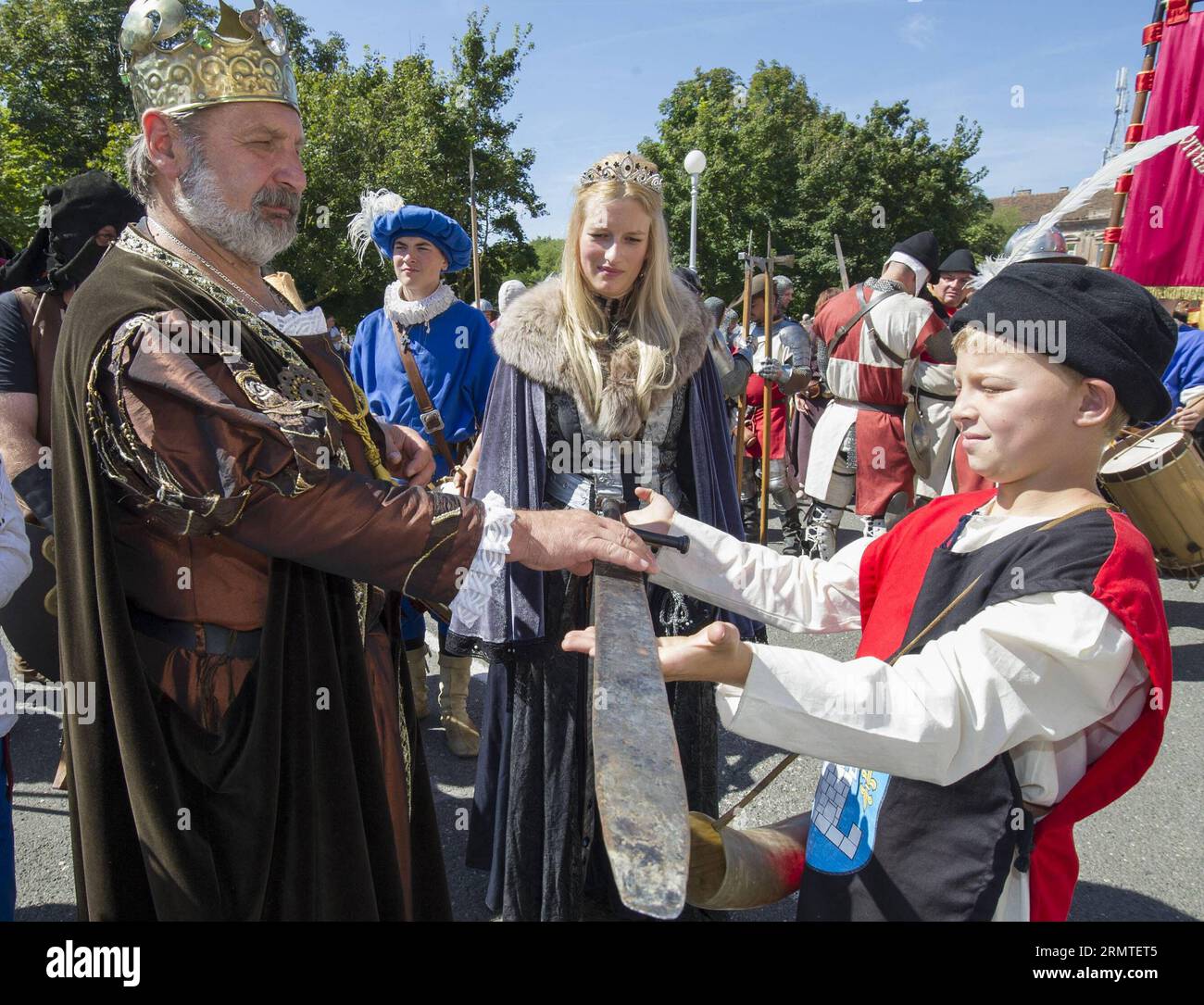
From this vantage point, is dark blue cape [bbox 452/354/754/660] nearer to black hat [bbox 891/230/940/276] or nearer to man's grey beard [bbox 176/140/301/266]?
man's grey beard [bbox 176/140/301/266]

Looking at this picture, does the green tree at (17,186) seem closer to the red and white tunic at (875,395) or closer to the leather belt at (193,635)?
the red and white tunic at (875,395)

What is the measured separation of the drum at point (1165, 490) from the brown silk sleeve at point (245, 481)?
142 inches

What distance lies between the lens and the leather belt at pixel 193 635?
151cm

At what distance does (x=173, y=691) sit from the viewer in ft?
4.89

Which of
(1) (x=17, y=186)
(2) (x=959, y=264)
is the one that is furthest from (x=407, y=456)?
(1) (x=17, y=186)

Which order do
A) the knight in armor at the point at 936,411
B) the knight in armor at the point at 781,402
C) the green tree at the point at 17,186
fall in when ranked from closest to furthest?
the knight in armor at the point at 936,411 < the knight in armor at the point at 781,402 < the green tree at the point at 17,186

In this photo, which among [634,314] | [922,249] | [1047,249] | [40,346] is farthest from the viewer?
[922,249]

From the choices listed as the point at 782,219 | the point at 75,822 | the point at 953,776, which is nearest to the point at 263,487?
the point at 75,822

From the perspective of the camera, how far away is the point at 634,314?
2.53m

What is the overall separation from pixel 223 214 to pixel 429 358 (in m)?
2.34

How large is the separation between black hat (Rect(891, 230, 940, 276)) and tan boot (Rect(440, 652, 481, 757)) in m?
4.16

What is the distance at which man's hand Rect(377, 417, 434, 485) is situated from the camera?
1.94 metres

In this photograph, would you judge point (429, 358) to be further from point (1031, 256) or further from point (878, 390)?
point (878, 390)

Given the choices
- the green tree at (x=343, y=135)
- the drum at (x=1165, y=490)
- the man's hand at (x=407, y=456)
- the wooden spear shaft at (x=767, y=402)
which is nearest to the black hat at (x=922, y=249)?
the wooden spear shaft at (x=767, y=402)
